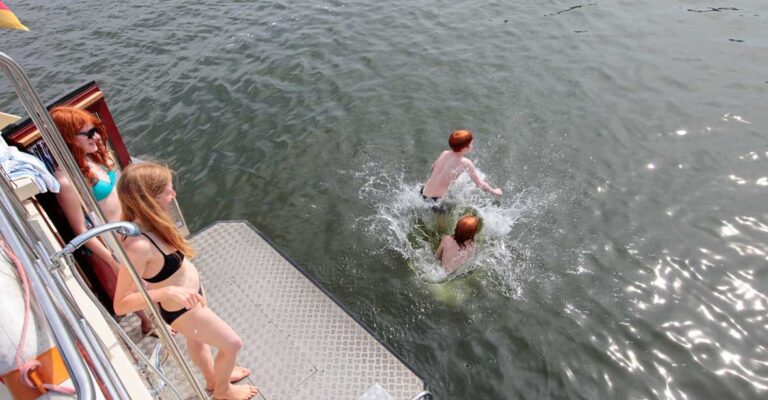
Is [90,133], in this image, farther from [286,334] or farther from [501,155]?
[501,155]

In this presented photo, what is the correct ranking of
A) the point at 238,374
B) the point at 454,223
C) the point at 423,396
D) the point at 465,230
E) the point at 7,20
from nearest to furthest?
the point at 7,20 → the point at 423,396 → the point at 238,374 → the point at 465,230 → the point at 454,223

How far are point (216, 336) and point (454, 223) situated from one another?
4.17 meters

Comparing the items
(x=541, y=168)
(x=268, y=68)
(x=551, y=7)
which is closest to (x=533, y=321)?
(x=541, y=168)

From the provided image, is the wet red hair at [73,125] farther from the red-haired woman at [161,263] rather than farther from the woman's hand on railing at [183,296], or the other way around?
the woman's hand on railing at [183,296]

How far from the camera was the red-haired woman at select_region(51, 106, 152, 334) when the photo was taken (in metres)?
3.98

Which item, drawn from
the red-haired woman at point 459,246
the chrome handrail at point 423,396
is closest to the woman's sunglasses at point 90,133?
the chrome handrail at point 423,396

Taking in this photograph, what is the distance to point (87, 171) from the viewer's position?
407 cm

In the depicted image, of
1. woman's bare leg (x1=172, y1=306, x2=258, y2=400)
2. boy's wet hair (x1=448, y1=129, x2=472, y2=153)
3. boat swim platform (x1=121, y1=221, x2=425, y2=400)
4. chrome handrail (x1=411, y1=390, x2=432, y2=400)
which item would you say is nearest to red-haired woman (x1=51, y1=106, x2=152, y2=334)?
woman's bare leg (x1=172, y1=306, x2=258, y2=400)

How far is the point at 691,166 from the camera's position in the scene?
770 cm

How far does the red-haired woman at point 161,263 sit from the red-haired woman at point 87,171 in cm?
86

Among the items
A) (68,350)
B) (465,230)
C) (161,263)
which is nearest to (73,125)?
(161,263)

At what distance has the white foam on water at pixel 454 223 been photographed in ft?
20.5

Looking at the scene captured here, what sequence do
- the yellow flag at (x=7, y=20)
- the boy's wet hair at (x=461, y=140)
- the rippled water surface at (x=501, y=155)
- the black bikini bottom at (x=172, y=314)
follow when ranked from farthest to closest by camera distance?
the boy's wet hair at (x=461, y=140) < the rippled water surface at (x=501, y=155) < the black bikini bottom at (x=172, y=314) < the yellow flag at (x=7, y=20)

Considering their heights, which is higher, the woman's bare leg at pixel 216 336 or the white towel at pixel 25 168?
the white towel at pixel 25 168
